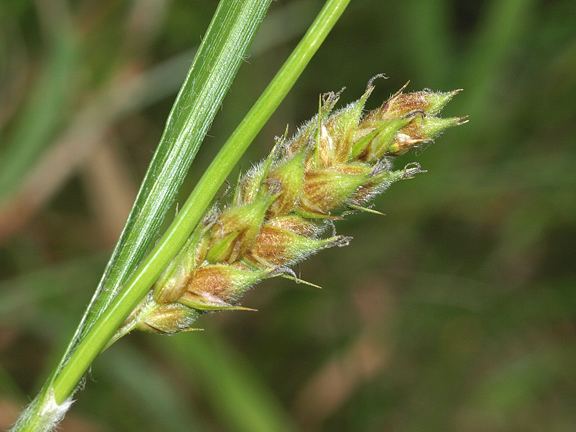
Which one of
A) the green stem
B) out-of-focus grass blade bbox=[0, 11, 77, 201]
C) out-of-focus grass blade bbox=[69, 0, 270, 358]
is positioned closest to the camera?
the green stem

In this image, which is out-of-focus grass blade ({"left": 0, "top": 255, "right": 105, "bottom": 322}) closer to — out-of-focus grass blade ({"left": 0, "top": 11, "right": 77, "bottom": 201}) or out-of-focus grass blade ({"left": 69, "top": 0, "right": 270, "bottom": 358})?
out-of-focus grass blade ({"left": 0, "top": 11, "right": 77, "bottom": 201})

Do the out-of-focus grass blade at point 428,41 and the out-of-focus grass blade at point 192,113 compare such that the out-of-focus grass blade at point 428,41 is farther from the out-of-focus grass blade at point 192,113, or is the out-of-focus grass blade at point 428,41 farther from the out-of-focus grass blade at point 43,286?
the out-of-focus grass blade at point 192,113

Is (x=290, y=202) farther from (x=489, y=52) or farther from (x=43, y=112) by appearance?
(x=43, y=112)

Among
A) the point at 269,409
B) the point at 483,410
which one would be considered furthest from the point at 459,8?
the point at 269,409

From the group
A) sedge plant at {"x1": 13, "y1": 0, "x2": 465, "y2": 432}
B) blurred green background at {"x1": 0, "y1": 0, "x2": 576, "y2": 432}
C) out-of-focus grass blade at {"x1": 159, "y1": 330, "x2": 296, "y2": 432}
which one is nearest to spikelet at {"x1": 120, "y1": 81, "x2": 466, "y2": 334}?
sedge plant at {"x1": 13, "y1": 0, "x2": 465, "y2": 432}

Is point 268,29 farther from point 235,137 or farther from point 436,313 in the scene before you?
point 235,137

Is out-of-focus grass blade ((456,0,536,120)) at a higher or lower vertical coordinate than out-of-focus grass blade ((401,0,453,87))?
lower
